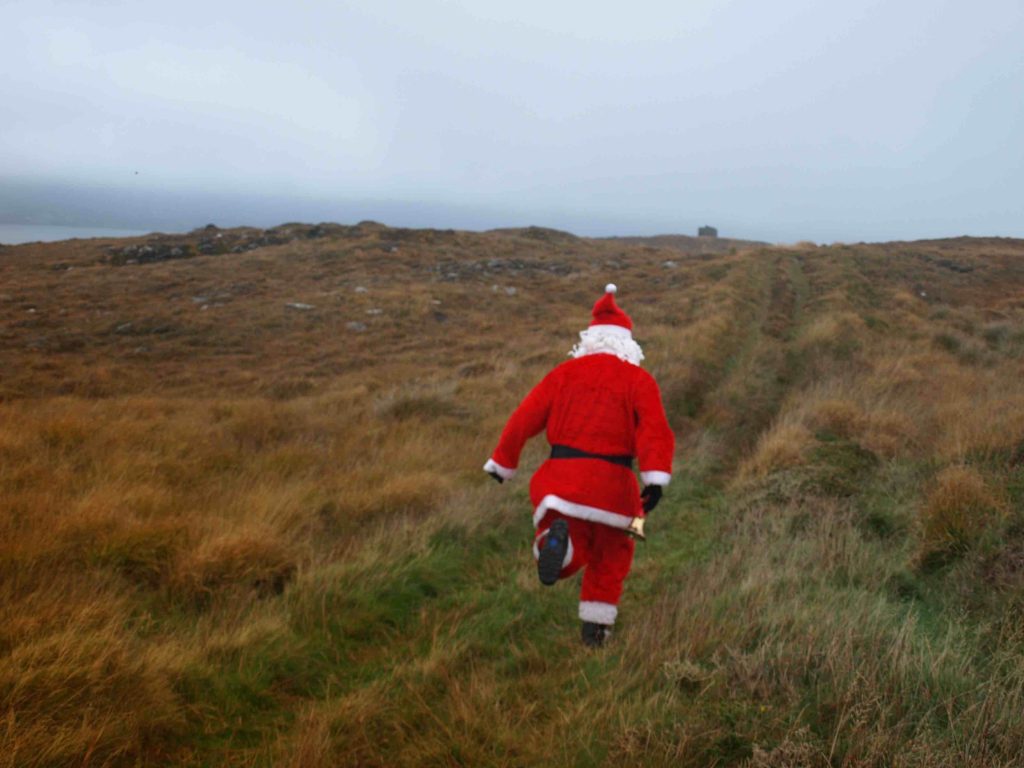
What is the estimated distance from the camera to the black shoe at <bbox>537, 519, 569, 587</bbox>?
318 cm

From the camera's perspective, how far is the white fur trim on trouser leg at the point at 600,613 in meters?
3.47

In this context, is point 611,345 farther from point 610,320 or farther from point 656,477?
point 656,477

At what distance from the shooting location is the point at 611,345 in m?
3.81

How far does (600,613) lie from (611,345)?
1498 millimetres

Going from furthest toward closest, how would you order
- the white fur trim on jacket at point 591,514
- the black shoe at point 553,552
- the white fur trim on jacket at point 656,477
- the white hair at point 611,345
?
the white hair at point 611,345 → the white fur trim on jacket at point 591,514 → the white fur trim on jacket at point 656,477 → the black shoe at point 553,552

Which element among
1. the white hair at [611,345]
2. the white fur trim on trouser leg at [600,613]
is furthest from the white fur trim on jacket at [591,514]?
the white hair at [611,345]

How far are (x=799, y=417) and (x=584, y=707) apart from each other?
574 cm

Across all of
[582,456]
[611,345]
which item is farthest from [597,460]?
[611,345]

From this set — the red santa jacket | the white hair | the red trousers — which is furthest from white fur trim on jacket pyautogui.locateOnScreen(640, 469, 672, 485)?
the white hair

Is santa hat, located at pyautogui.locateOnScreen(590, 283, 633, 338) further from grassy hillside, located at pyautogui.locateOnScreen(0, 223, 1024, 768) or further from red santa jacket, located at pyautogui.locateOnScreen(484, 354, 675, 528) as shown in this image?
grassy hillside, located at pyautogui.locateOnScreen(0, 223, 1024, 768)

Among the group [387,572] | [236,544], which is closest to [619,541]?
[387,572]

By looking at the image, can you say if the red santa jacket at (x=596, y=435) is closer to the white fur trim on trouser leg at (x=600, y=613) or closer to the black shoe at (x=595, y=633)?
the white fur trim on trouser leg at (x=600, y=613)

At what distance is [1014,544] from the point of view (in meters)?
3.94

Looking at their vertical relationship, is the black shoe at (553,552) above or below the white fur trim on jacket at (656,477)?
below
